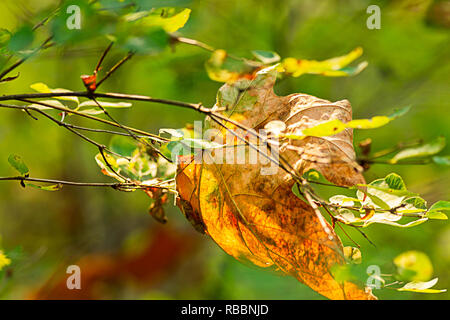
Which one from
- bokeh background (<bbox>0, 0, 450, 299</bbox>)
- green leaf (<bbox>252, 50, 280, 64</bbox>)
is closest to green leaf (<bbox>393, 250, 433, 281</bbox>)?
green leaf (<bbox>252, 50, 280, 64</bbox>)

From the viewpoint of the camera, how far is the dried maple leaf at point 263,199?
0.51 m

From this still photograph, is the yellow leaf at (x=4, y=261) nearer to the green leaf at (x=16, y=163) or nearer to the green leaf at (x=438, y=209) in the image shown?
the green leaf at (x=16, y=163)

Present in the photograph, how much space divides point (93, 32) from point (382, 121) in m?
0.31

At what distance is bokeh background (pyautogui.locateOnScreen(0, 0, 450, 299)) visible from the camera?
1.56m

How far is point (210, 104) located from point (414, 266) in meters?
1.37

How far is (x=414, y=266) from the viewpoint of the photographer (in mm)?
349

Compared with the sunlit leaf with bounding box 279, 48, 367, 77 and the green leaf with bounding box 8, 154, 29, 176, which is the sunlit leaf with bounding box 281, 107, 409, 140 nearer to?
the sunlit leaf with bounding box 279, 48, 367, 77

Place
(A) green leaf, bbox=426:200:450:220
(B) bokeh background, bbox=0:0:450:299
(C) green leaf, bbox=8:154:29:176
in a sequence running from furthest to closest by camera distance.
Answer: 1. (B) bokeh background, bbox=0:0:450:299
2. (C) green leaf, bbox=8:154:29:176
3. (A) green leaf, bbox=426:200:450:220

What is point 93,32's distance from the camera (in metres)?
0.36

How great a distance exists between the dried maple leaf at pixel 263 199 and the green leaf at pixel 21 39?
25 cm

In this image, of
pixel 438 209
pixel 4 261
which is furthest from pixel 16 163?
pixel 438 209

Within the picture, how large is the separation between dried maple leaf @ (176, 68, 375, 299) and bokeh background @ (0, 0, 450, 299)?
52 cm

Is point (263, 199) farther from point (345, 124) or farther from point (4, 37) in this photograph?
point (4, 37)

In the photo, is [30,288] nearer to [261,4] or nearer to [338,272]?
[261,4]
